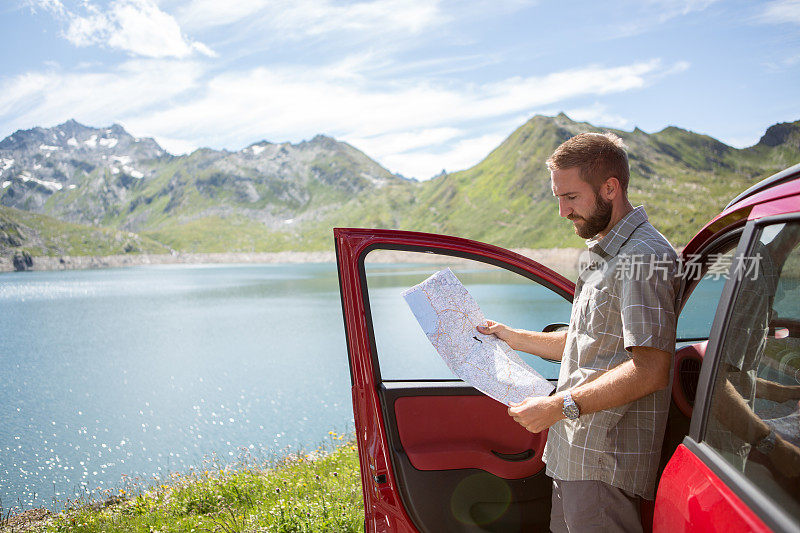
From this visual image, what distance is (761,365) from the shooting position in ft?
5.18

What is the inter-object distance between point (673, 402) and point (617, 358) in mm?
690

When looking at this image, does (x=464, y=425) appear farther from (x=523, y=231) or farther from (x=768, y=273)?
(x=523, y=231)

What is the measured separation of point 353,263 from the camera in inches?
93.5

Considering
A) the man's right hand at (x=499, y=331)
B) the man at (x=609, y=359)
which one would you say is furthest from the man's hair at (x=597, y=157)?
the man's right hand at (x=499, y=331)

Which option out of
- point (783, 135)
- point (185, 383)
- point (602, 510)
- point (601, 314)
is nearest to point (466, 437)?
point (602, 510)

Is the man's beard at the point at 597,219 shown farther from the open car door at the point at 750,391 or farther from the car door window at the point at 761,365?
the car door window at the point at 761,365

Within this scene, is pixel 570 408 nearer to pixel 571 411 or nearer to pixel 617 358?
pixel 571 411

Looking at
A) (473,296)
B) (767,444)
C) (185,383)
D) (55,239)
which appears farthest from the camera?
(55,239)

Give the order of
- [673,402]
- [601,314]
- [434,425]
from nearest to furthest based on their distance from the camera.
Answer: [601,314] < [673,402] < [434,425]

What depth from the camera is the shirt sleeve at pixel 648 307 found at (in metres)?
1.73

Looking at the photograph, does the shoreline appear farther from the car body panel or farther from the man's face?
the car body panel

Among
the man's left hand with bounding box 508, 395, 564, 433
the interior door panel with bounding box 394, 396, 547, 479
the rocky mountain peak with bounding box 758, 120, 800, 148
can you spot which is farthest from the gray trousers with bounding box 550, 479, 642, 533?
the rocky mountain peak with bounding box 758, 120, 800, 148

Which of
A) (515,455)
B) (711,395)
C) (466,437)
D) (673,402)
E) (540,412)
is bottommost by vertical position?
(515,455)

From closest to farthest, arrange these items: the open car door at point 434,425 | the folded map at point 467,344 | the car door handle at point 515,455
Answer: the folded map at point 467,344 < the open car door at point 434,425 < the car door handle at point 515,455
